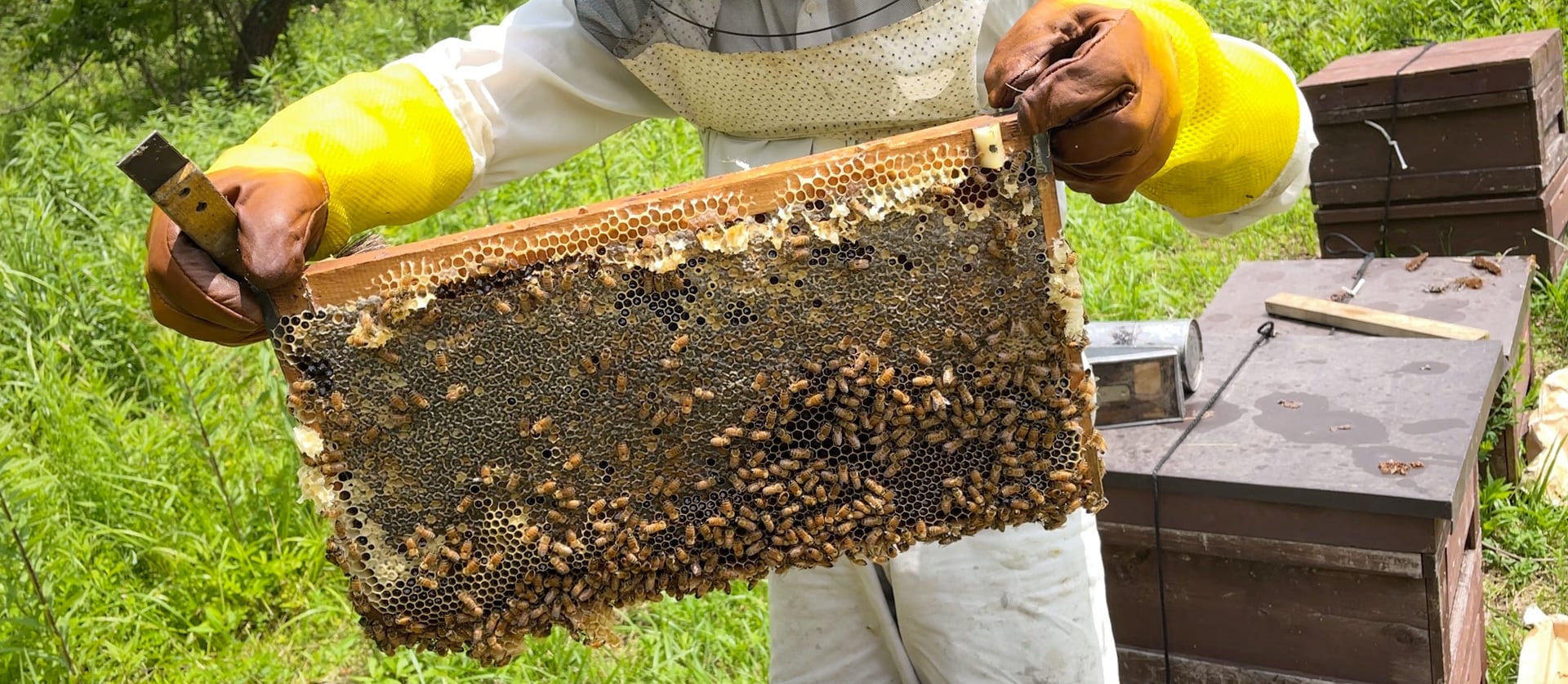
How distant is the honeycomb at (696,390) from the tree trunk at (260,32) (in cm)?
1303

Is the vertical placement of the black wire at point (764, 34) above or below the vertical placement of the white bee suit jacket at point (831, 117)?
above

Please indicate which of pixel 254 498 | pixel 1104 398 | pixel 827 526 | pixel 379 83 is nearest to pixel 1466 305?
pixel 1104 398

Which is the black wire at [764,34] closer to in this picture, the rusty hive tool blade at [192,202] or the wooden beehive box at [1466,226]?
the rusty hive tool blade at [192,202]

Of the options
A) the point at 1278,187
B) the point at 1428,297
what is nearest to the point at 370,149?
the point at 1278,187

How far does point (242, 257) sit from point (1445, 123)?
205 inches

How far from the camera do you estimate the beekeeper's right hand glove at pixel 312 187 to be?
167 cm

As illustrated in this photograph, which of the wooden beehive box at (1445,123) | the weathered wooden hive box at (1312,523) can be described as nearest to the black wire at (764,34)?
the weathered wooden hive box at (1312,523)

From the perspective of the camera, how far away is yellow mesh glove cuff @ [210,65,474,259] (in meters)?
1.93

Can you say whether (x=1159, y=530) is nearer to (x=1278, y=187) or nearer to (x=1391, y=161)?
(x=1278, y=187)

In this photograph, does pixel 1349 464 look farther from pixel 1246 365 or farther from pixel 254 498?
pixel 254 498

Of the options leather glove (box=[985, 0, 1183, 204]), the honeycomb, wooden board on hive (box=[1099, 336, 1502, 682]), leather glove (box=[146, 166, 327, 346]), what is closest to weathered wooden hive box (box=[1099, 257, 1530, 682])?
wooden board on hive (box=[1099, 336, 1502, 682])

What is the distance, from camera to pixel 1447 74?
197 inches

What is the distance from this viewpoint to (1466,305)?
13.5 feet

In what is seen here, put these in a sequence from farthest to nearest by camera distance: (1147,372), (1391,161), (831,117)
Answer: (1391,161) < (1147,372) < (831,117)
